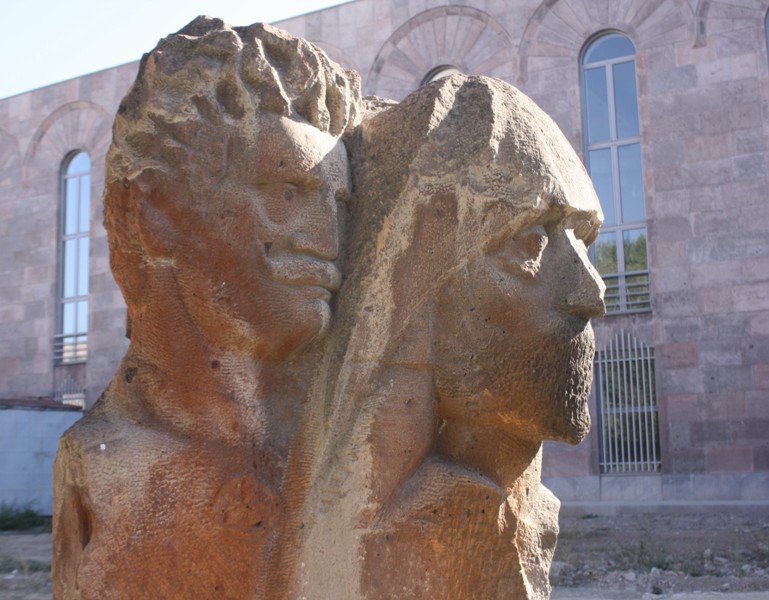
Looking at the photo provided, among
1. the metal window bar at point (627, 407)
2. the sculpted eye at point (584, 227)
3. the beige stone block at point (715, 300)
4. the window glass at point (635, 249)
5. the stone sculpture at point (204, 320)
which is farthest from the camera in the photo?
the window glass at point (635, 249)

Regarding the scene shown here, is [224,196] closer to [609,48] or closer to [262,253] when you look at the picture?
[262,253]

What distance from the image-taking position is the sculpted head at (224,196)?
2.55 m

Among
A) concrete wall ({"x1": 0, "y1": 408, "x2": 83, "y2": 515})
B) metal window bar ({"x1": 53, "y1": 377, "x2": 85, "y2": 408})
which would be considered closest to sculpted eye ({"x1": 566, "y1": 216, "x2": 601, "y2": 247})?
concrete wall ({"x1": 0, "y1": 408, "x2": 83, "y2": 515})

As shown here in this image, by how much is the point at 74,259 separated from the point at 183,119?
46.3 ft

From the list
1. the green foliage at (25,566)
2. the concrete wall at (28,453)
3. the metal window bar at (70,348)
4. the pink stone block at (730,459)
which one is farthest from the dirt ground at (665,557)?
the metal window bar at (70,348)

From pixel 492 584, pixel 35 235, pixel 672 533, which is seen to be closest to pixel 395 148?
pixel 492 584

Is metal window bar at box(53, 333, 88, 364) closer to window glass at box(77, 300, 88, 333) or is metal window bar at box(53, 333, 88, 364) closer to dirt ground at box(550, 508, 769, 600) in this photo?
window glass at box(77, 300, 88, 333)

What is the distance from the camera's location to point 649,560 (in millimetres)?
6992

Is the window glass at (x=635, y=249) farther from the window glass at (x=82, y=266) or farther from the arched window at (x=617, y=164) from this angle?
the window glass at (x=82, y=266)

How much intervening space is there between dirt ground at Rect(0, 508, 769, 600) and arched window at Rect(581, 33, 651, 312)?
2762 millimetres

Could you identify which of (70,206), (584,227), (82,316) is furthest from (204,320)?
(70,206)

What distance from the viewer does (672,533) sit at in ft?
28.5

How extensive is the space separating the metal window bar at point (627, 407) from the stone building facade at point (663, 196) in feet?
0.05

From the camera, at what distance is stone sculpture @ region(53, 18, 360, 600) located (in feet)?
8.05
